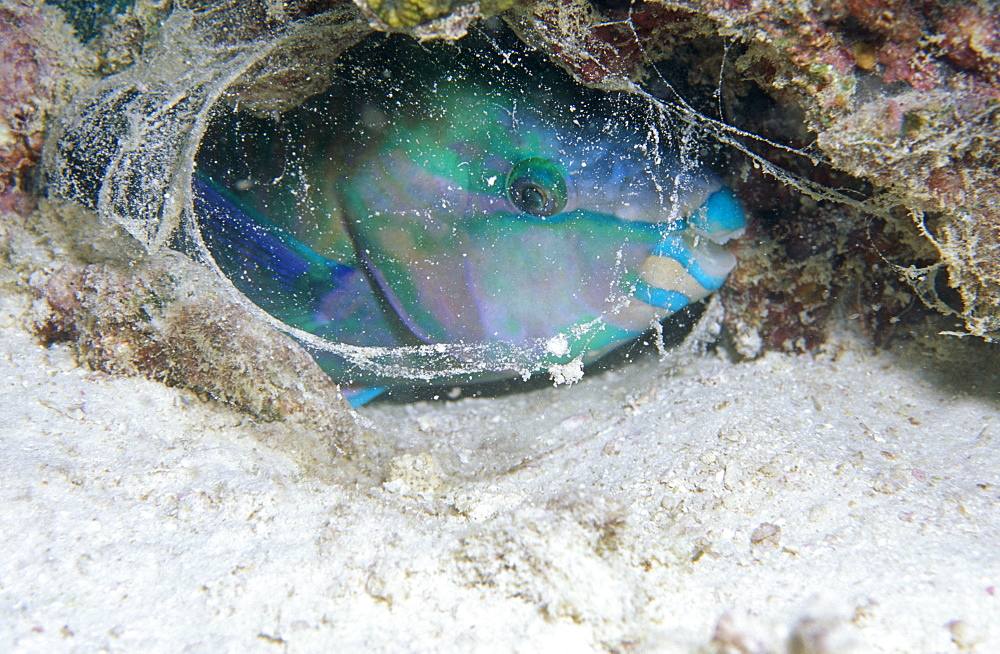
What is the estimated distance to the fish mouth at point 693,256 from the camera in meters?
2.37

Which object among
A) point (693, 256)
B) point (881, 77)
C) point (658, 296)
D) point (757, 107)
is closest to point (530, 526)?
point (658, 296)

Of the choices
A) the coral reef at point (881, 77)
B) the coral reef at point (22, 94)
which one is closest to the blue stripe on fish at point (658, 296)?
the coral reef at point (881, 77)

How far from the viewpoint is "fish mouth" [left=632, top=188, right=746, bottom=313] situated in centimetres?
237

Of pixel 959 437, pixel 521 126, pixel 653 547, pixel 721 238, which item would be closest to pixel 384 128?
pixel 521 126

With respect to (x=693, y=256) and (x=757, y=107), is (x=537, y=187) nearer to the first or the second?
(x=693, y=256)

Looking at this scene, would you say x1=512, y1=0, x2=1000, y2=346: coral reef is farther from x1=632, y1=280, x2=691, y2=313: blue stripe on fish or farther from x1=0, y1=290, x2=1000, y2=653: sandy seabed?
x1=632, y1=280, x2=691, y2=313: blue stripe on fish

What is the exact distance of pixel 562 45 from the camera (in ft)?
6.36

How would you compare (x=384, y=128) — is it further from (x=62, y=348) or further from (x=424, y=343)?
(x=62, y=348)

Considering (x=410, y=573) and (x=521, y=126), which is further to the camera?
(x=521, y=126)

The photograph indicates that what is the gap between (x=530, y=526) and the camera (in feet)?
5.00

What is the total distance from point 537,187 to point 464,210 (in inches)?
14.1

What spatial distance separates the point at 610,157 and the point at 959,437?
170cm

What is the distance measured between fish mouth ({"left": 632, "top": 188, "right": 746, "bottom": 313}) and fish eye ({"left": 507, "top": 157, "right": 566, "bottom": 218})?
476 millimetres

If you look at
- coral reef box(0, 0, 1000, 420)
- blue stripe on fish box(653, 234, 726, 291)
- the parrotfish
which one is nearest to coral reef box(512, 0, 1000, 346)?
coral reef box(0, 0, 1000, 420)
